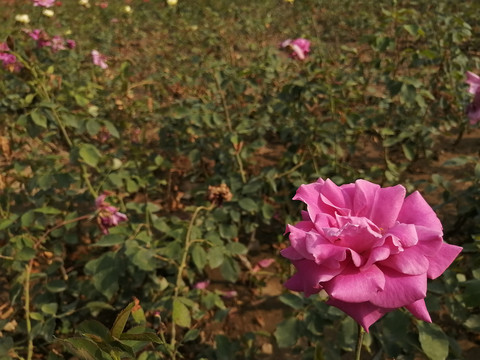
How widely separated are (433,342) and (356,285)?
28.2 inches

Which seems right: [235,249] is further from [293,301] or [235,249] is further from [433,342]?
[433,342]

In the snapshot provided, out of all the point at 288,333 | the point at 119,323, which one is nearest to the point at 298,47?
the point at 288,333

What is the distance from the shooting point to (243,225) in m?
2.28

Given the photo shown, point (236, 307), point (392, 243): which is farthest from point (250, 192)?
point (392, 243)

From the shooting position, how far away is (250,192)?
1882 mm

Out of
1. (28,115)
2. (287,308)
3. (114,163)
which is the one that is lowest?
(287,308)

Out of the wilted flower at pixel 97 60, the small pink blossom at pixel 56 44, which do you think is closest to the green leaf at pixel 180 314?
the small pink blossom at pixel 56 44

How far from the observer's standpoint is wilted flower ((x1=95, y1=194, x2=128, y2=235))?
5.66 feet

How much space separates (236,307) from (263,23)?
14.8ft

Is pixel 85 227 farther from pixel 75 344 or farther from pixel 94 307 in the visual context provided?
pixel 75 344

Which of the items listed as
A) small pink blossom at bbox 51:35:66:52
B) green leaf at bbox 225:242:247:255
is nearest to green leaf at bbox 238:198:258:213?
green leaf at bbox 225:242:247:255

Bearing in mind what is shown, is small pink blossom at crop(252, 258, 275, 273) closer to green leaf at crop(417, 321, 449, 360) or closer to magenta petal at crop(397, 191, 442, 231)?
green leaf at crop(417, 321, 449, 360)

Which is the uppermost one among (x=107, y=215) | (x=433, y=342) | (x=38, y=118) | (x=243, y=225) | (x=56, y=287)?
(x=38, y=118)

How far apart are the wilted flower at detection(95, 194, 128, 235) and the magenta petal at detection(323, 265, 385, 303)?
1252 millimetres
